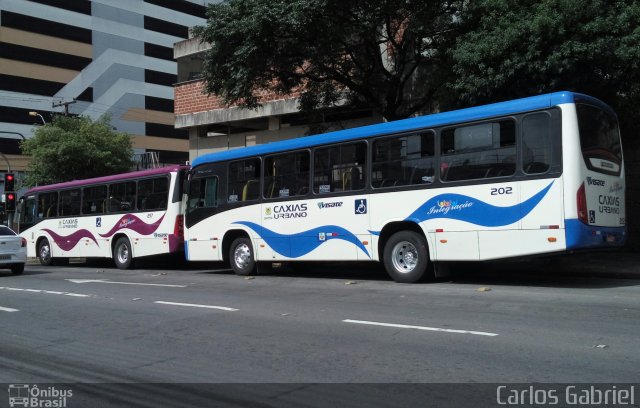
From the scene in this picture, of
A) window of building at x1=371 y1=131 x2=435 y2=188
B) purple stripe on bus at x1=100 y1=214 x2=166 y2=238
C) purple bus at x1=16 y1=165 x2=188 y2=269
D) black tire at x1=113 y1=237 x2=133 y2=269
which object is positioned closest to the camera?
Answer: window of building at x1=371 y1=131 x2=435 y2=188

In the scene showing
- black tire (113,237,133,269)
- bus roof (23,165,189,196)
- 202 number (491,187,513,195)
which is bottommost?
black tire (113,237,133,269)

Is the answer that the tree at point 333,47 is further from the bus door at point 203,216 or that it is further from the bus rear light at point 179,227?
the bus rear light at point 179,227

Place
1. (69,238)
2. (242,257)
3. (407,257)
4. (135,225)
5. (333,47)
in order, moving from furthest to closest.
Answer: (69,238) < (135,225) < (333,47) < (242,257) < (407,257)

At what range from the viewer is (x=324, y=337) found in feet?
22.6

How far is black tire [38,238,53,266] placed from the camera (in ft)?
74.4

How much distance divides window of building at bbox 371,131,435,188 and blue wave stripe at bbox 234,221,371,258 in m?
1.36

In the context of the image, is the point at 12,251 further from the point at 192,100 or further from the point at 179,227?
the point at 192,100

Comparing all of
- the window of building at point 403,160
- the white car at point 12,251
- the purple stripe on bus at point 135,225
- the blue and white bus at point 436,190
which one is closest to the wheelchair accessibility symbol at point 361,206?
the blue and white bus at point 436,190

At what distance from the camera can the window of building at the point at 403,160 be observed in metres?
11.3

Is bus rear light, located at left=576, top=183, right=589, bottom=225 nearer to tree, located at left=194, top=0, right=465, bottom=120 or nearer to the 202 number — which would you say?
the 202 number

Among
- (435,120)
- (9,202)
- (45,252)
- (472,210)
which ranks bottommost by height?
(45,252)

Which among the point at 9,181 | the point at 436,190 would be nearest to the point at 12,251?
the point at 9,181

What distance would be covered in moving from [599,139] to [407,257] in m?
4.21

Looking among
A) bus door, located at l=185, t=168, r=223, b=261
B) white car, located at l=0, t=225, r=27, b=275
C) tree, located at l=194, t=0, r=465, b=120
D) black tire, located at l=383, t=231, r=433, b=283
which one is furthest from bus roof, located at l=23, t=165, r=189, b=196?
black tire, located at l=383, t=231, r=433, b=283
